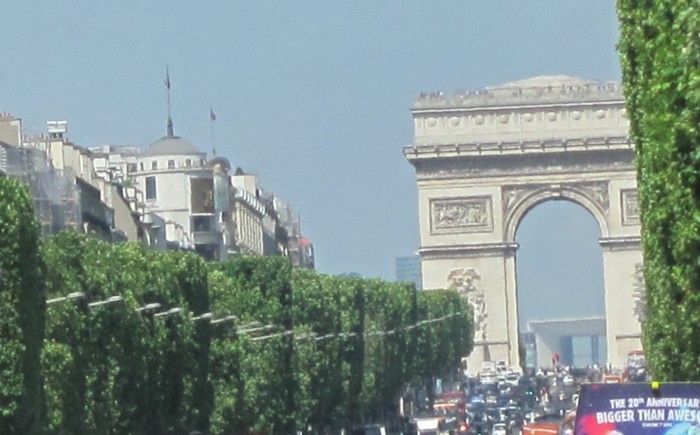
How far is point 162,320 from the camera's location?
2292 inches

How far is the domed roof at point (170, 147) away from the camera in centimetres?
14112

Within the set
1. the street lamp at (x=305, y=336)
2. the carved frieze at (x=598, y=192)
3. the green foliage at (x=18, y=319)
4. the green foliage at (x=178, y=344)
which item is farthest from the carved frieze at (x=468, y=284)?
the green foliage at (x=18, y=319)

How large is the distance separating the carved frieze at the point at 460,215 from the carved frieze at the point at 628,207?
19.2ft

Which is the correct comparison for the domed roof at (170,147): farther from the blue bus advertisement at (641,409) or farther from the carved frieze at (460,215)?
the blue bus advertisement at (641,409)

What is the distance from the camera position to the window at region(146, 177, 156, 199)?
125m

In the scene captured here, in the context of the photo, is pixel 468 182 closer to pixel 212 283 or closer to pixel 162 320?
pixel 212 283

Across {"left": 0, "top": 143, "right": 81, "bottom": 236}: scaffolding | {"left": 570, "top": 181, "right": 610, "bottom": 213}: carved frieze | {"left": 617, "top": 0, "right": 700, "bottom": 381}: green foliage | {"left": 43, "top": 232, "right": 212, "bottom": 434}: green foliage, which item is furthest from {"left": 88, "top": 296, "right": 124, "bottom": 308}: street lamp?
{"left": 570, "top": 181, "right": 610, "bottom": 213}: carved frieze

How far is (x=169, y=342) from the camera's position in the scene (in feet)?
192

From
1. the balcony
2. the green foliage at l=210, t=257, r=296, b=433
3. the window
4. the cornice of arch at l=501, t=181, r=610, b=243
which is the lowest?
the green foliage at l=210, t=257, r=296, b=433

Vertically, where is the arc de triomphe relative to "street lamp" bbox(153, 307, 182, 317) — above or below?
above

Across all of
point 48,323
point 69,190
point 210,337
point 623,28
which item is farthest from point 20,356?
point 69,190

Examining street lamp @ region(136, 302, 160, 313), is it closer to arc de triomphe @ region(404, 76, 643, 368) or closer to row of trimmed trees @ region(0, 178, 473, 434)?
row of trimmed trees @ region(0, 178, 473, 434)

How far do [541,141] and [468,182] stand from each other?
145 inches

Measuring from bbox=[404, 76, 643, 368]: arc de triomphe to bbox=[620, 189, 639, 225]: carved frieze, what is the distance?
0.14 ft
